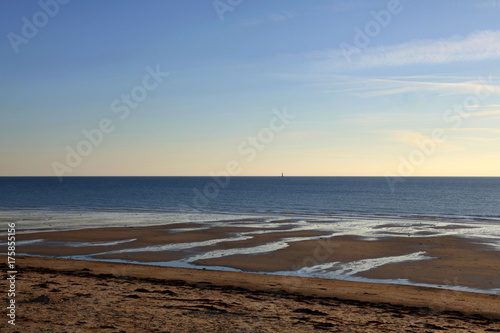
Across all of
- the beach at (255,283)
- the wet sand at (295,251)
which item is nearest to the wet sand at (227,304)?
the beach at (255,283)

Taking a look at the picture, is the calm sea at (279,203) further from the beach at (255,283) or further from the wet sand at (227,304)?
the wet sand at (227,304)

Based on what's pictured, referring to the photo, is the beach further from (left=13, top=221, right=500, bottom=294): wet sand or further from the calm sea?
the calm sea

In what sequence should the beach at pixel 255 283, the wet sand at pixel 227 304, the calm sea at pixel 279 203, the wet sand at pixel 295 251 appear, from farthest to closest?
the calm sea at pixel 279 203, the wet sand at pixel 295 251, the beach at pixel 255 283, the wet sand at pixel 227 304

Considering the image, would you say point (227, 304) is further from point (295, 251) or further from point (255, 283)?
point (295, 251)

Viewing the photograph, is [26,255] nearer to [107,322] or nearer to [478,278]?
[107,322]

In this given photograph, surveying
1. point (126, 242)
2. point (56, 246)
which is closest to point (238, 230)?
point (126, 242)

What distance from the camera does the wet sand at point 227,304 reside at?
33.4 feet

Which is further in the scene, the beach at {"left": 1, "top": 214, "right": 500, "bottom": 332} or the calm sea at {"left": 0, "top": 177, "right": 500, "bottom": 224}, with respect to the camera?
the calm sea at {"left": 0, "top": 177, "right": 500, "bottom": 224}

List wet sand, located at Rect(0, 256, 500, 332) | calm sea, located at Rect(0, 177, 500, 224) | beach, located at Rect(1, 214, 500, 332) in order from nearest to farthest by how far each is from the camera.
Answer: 1. wet sand, located at Rect(0, 256, 500, 332)
2. beach, located at Rect(1, 214, 500, 332)
3. calm sea, located at Rect(0, 177, 500, 224)

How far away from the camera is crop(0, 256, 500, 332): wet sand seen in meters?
10.2

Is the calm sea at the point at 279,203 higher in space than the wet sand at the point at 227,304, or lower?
lower

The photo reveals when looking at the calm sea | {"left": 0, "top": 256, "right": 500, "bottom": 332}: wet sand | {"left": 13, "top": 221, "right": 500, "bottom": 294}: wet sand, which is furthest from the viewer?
the calm sea

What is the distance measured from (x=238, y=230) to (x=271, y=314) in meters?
23.1

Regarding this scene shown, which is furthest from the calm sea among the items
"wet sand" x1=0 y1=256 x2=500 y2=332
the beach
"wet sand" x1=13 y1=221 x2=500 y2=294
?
"wet sand" x1=0 y1=256 x2=500 y2=332
